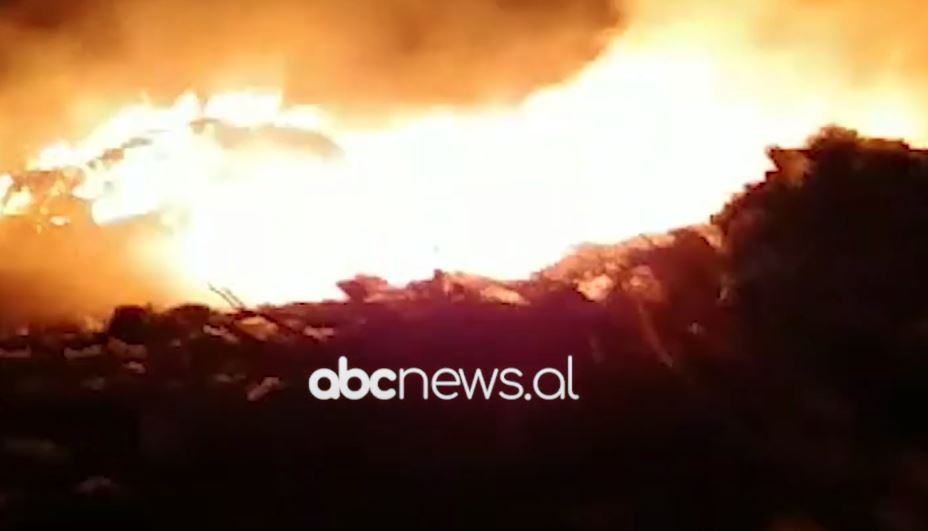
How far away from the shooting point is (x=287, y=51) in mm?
1986

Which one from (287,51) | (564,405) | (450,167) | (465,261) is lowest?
(564,405)

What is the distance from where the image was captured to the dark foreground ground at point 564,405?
69.8 inches

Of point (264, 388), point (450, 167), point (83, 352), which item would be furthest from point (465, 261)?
point (83, 352)

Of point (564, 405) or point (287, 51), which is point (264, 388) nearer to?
point (564, 405)

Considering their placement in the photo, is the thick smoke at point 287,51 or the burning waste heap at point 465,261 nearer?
the burning waste heap at point 465,261

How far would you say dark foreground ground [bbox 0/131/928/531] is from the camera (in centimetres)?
177

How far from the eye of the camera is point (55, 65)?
6.50 ft

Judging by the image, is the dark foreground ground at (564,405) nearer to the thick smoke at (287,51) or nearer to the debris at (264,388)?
the debris at (264,388)

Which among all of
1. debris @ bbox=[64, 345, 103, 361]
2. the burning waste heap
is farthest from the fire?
debris @ bbox=[64, 345, 103, 361]

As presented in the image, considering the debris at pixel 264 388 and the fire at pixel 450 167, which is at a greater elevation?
the fire at pixel 450 167

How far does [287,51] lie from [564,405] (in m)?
0.56

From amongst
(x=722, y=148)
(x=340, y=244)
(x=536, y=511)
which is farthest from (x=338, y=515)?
(x=722, y=148)

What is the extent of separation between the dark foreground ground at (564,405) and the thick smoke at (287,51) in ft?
0.93

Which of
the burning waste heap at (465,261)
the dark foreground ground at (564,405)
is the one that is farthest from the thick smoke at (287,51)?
the dark foreground ground at (564,405)
